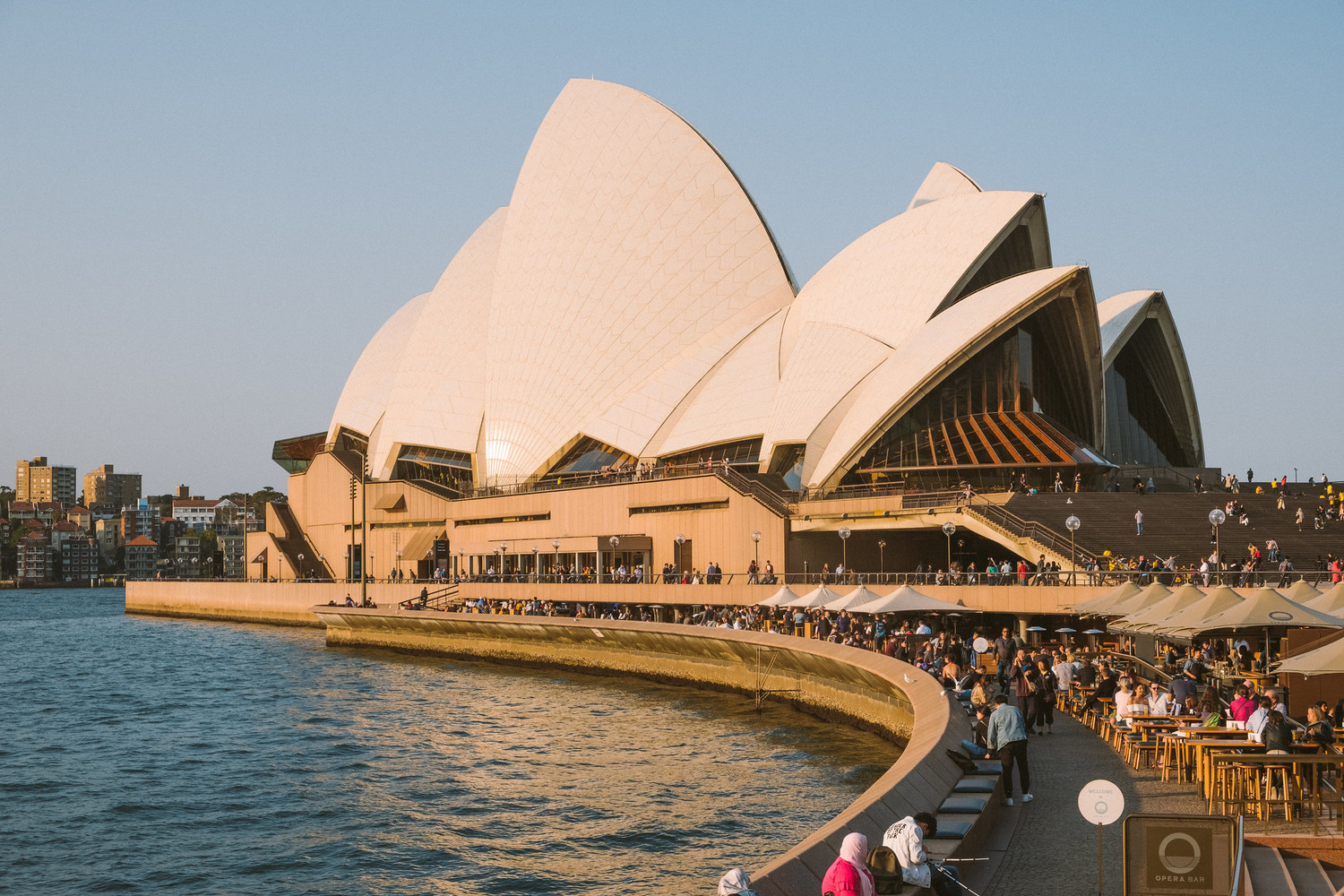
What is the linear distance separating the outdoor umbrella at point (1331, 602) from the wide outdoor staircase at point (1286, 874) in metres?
8.51

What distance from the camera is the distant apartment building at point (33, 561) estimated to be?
154 meters

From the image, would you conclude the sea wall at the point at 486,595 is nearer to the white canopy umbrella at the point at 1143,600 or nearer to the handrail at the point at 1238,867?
the white canopy umbrella at the point at 1143,600

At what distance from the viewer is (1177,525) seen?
32844 millimetres

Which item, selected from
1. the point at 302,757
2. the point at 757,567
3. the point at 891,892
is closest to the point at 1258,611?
the point at 891,892

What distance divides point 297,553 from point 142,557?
10331 cm

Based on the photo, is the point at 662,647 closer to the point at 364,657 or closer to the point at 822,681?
the point at 822,681

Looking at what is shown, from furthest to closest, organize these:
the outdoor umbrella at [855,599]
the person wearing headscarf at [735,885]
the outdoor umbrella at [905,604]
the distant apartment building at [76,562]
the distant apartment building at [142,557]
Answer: the distant apartment building at [76,562]
the distant apartment building at [142,557]
the outdoor umbrella at [855,599]
the outdoor umbrella at [905,604]
the person wearing headscarf at [735,885]

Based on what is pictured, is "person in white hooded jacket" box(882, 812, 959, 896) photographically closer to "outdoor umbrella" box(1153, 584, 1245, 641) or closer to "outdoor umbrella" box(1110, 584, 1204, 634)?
"outdoor umbrella" box(1153, 584, 1245, 641)

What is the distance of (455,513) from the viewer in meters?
56.4

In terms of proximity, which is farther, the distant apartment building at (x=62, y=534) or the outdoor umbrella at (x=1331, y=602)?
the distant apartment building at (x=62, y=534)

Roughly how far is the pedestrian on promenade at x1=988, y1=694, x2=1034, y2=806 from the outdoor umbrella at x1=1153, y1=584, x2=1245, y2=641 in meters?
5.14

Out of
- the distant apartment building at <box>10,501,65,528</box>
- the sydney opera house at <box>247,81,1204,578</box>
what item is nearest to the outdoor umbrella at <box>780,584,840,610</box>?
the sydney opera house at <box>247,81,1204,578</box>

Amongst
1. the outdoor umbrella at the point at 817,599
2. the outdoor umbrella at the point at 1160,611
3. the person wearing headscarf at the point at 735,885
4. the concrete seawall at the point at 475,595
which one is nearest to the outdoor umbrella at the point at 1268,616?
the outdoor umbrella at the point at 1160,611

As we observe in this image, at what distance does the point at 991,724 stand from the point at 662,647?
66.7 feet
